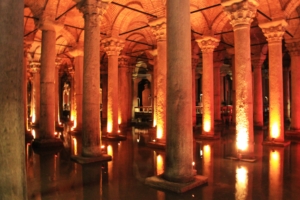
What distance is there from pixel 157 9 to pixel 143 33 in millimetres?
7064

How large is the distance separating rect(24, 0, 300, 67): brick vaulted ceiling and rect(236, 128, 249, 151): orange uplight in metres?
4.87

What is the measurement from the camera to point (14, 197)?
127 inches

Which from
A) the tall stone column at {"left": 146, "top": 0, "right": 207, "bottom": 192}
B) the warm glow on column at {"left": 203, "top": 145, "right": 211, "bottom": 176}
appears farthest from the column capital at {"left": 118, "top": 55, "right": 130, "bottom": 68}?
the tall stone column at {"left": 146, "top": 0, "right": 207, "bottom": 192}

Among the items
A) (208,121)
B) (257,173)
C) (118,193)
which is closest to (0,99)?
(118,193)

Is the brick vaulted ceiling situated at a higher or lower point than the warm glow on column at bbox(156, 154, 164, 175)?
higher

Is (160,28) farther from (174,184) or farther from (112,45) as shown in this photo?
(174,184)

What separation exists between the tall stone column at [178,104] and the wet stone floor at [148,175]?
1.38ft

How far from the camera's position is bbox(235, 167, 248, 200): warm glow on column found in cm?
500

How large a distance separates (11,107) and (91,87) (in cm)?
473

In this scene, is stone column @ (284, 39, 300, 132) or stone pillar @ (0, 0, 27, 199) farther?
stone column @ (284, 39, 300, 132)

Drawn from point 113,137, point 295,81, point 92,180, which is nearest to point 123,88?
point 113,137

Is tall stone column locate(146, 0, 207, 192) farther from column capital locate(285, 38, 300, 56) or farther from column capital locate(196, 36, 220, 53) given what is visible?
column capital locate(285, 38, 300, 56)

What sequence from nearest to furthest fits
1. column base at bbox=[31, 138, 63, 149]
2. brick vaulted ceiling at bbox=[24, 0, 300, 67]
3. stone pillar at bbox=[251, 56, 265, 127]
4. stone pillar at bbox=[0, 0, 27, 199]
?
stone pillar at bbox=[0, 0, 27, 199] < column base at bbox=[31, 138, 63, 149] < brick vaulted ceiling at bbox=[24, 0, 300, 67] < stone pillar at bbox=[251, 56, 265, 127]

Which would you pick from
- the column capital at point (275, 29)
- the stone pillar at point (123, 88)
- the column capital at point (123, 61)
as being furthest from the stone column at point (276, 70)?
the column capital at point (123, 61)
